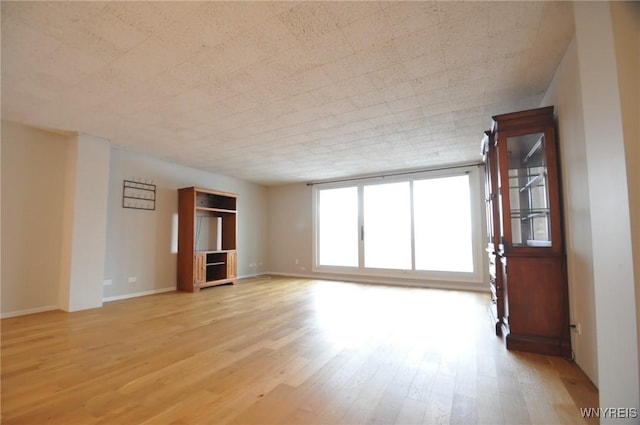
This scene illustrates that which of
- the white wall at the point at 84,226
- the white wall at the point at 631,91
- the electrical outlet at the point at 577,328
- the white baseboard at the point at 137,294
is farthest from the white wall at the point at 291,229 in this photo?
the white wall at the point at 631,91

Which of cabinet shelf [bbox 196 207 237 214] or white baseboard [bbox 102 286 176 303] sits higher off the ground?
cabinet shelf [bbox 196 207 237 214]

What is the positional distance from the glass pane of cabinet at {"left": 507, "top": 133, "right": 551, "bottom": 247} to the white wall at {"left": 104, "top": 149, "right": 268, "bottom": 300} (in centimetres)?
532

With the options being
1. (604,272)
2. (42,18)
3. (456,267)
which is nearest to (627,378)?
(604,272)

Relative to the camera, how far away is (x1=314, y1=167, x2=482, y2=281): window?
17.8 feet

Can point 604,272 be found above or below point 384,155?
below

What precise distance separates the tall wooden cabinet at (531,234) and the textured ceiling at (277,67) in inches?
20.2

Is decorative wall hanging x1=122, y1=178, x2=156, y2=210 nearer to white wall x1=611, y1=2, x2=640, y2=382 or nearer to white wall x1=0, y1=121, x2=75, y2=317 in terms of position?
white wall x1=0, y1=121, x2=75, y2=317

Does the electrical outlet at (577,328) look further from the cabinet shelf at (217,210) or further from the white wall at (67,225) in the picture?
the cabinet shelf at (217,210)

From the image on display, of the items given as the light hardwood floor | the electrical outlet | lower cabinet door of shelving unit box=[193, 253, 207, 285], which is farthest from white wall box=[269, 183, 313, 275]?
the electrical outlet

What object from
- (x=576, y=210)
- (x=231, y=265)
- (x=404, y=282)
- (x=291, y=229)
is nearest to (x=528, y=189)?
(x=576, y=210)

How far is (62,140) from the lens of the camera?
13.1ft

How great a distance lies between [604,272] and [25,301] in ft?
18.6

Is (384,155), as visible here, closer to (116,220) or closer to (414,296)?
(414,296)

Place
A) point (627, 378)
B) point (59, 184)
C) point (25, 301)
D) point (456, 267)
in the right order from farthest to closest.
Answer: point (456, 267) → point (59, 184) → point (25, 301) → point (627, 378)
